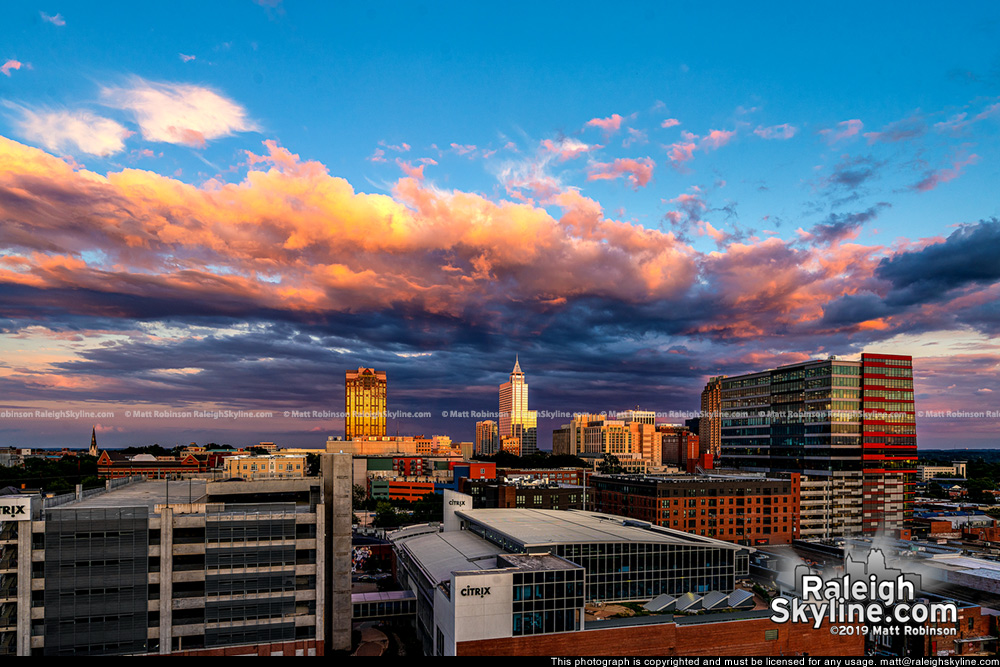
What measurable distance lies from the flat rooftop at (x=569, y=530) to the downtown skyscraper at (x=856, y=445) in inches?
2775

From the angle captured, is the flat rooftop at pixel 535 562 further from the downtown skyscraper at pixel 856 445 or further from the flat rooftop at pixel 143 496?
the downtown skyscraper at pixel 856 445

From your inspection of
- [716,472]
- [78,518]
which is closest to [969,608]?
[78,518]

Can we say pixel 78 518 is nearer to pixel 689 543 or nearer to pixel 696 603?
pixel 696 603

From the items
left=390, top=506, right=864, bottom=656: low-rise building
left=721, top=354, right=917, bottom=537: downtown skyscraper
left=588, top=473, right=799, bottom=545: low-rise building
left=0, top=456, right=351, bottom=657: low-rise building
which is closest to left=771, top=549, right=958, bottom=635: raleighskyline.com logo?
left=390, top=506, right=864, bottom=656: low-rise building

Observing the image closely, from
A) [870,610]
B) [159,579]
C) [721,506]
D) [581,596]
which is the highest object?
[159,579]

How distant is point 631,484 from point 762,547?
2962 centimetres

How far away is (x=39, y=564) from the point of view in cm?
5762

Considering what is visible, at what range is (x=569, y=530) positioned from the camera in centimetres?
9200

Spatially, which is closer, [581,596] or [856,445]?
[581,596]

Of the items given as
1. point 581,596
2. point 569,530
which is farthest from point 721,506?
point 581,596

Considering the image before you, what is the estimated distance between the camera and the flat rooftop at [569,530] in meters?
83.6

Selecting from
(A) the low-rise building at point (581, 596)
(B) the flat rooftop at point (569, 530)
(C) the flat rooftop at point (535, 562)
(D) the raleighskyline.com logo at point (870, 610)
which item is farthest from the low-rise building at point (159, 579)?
(D) the raleighskyline.com logo at point (870, 610)

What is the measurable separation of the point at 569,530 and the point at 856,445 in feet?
337

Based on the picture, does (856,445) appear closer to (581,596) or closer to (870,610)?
(870,610)
